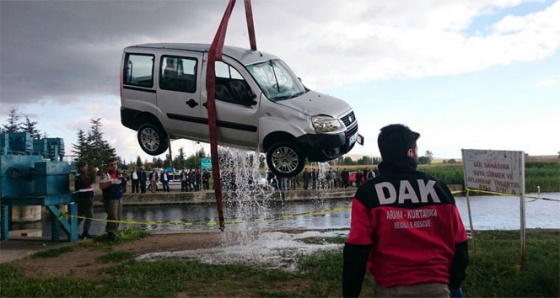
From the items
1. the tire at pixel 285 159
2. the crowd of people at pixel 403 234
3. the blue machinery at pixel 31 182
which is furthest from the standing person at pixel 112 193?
the crowd of people at pixel 403 234

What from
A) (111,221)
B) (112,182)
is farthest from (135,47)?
(111,221)

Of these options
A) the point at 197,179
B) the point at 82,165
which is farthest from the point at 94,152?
the point at 197,179

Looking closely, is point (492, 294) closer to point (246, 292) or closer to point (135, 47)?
point (246, 292)

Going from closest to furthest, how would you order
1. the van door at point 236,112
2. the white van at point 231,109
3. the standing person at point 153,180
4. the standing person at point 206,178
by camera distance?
the white van at point 231,109
the van door at point 236,112
the standing person at point 206,178
the standing person at point 153,180

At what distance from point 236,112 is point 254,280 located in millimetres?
5464

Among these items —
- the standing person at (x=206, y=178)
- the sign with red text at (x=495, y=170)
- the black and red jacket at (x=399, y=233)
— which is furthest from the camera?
the standing person at (x=206, y=178)

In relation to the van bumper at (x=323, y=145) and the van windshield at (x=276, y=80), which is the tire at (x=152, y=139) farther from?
the van bumper at (x=323, y=145)

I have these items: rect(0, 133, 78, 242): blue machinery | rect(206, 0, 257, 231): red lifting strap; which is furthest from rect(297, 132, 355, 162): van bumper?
rect(0, 133, 78, 242): blue machinery

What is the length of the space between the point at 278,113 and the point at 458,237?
2.37 metres

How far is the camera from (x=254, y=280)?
34.7 feet

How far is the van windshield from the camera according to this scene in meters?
6.21

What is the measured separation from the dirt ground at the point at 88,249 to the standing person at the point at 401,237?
861cm

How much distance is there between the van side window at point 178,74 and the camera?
19.8ft

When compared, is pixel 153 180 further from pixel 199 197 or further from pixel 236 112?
pixel 236 112
